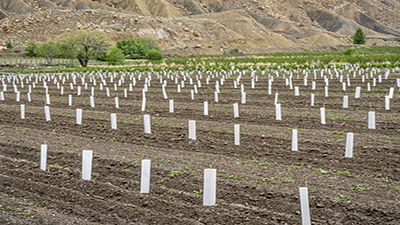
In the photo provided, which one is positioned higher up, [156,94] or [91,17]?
[91,17]

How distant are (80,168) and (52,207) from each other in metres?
2.20

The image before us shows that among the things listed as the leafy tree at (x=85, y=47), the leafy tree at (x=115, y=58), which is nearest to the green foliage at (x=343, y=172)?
the leafy tree at (x=115, y=58)

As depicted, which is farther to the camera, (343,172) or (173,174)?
(343,172)

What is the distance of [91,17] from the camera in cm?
10800

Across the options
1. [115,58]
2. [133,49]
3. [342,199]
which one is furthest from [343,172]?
[133,49]

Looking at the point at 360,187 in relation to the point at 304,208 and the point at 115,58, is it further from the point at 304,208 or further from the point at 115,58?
the point at 115,58

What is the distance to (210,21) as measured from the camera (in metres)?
120

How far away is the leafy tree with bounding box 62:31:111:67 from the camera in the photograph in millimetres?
64062

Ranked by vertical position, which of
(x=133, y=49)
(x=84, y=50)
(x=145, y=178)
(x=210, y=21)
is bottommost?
(x=145, y=178)

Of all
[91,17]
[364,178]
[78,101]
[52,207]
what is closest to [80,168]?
[52,207]

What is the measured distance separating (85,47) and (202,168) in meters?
58.0

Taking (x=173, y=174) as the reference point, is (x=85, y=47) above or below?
above

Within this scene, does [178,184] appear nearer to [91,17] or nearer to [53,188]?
[53,188]

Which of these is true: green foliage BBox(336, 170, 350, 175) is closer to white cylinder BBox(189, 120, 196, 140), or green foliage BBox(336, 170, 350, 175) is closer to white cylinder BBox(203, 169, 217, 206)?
white cylinder BBox(203, 169, 217, 206)
